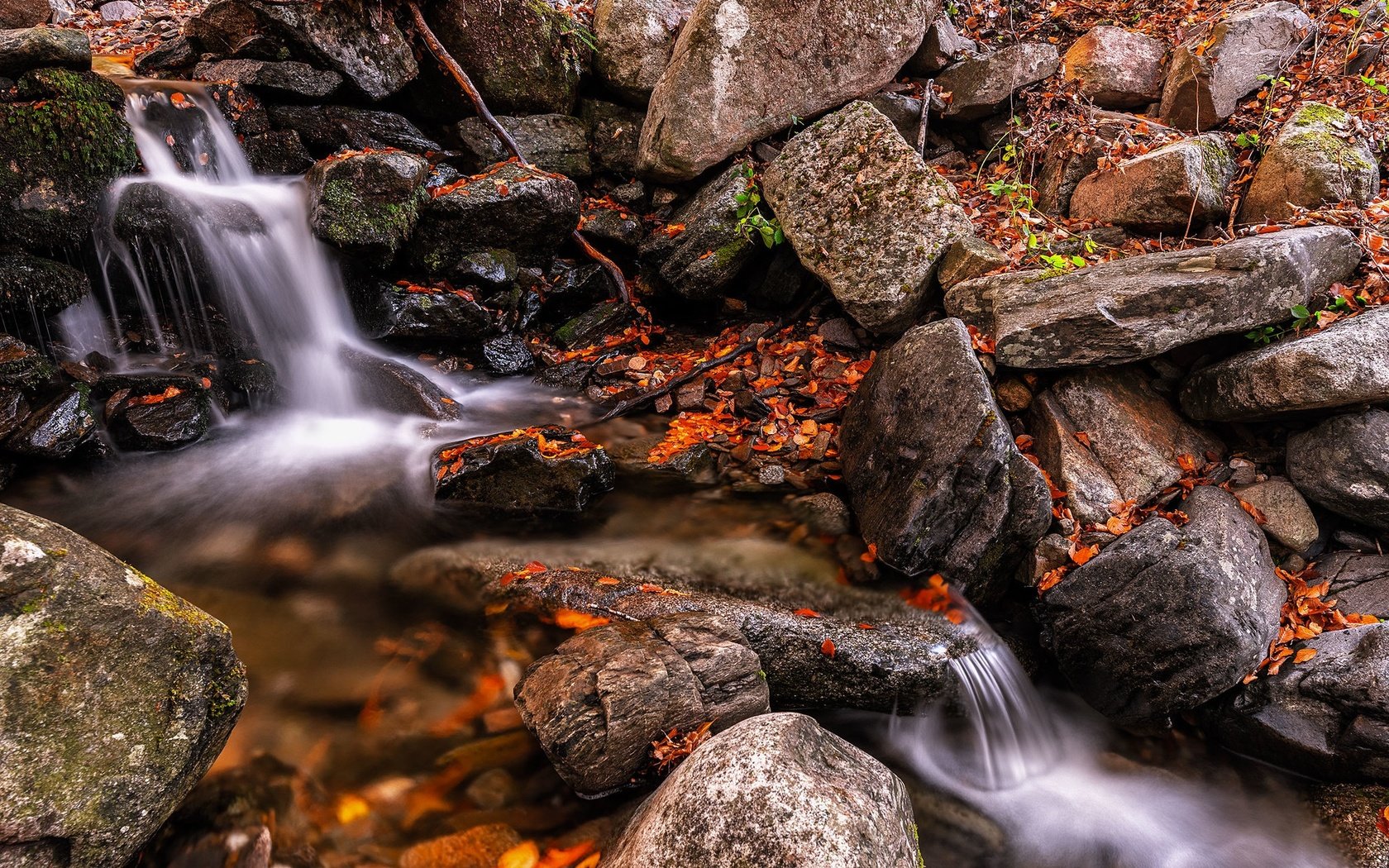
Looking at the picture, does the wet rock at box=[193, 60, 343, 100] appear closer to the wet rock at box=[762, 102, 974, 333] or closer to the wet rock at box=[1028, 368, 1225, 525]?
the wet rock at box=[762, 102, 974, 333]

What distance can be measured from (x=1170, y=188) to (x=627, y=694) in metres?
5.58

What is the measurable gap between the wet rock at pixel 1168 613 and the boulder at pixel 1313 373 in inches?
25.2

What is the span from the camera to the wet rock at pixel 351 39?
22.3ft

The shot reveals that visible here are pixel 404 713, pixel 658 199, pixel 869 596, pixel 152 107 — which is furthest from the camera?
pixel 658 199

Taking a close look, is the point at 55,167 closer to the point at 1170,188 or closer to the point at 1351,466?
the point at 1170,188

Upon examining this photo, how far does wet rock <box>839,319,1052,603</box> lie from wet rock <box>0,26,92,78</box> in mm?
7890

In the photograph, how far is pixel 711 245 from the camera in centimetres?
683

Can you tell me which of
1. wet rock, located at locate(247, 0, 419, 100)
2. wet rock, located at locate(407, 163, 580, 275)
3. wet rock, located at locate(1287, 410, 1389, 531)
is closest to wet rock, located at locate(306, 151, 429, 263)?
wet rock, located at locate(407, 163, 580, 275)

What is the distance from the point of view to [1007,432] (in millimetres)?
4027

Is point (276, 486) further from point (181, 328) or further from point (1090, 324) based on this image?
point (1090, 324)

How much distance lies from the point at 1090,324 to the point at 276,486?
654 cm

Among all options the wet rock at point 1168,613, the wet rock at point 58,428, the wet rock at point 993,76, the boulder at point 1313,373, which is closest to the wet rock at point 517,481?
the wet rock at point 58,428

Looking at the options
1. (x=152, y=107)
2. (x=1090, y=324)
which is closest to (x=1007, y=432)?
(x=1090, y=324)

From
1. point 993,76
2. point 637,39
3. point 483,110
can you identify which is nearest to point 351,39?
point 483,110
